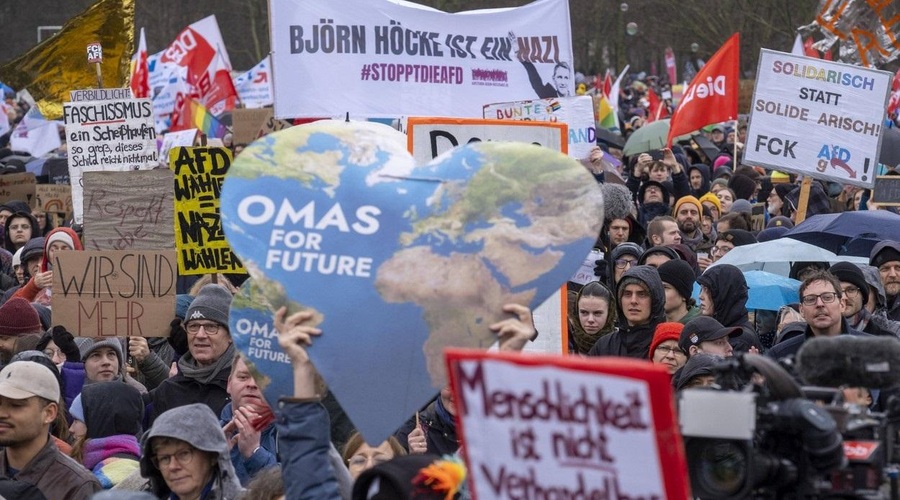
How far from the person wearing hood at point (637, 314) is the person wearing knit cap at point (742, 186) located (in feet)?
24.3

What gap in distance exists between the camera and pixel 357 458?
4.69 meters

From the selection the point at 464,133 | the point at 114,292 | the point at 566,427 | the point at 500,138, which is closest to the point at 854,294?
the point at 500,138

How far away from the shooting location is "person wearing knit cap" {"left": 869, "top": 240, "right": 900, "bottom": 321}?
7566 mm

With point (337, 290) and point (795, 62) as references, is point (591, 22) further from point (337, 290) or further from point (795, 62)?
point (337, 290)

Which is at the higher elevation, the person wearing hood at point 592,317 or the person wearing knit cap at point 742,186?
the person wearing hood at point 592,317

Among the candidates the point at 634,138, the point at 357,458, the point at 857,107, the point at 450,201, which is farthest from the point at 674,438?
the point at 634,138

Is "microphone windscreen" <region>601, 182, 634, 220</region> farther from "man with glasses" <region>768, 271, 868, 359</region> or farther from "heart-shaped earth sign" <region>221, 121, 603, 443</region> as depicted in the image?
"heart-shaped earth sign" <region>221, 121, 603, 443</region>

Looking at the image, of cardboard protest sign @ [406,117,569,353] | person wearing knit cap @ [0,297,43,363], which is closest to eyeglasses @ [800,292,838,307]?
cardboard protest sign @ [406,117,569,353]

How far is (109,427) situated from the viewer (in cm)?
572

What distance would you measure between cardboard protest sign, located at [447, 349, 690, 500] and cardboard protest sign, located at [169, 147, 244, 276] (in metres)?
4.88

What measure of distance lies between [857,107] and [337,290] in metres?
6.53

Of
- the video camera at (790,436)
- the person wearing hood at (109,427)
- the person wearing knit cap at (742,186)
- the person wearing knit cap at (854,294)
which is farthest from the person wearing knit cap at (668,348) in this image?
the person wearing knit cap at (742,186)

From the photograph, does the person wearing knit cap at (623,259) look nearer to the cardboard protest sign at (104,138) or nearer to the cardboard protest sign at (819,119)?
the cardboard protest sign at (819,119)

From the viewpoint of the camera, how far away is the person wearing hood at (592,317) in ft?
23.4
